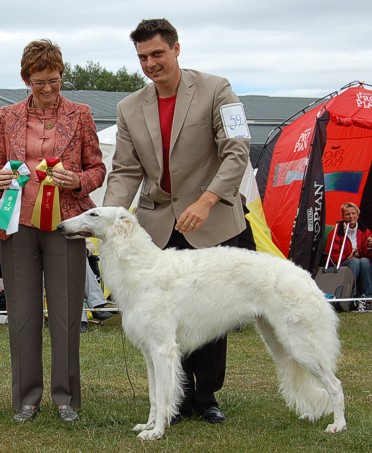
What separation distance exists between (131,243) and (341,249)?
22.3 ft

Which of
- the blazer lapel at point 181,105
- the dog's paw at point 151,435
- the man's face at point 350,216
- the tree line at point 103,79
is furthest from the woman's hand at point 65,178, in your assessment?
the tree line at point 103,79

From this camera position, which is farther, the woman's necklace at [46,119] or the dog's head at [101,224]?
the woman's necklace at [46,119]

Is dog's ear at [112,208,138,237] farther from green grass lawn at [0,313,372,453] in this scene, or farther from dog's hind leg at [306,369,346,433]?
dog's hind leg at [306,369,346,433]

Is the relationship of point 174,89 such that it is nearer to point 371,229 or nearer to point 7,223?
point 7,223

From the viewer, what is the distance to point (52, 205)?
4.40 m

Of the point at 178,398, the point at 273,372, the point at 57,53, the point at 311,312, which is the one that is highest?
the point at 57,53

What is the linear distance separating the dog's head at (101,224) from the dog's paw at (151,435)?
1028 mm

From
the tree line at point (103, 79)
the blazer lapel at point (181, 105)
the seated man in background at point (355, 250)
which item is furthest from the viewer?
the tree line at point (103, 79)

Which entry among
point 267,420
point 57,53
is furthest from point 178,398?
point 57,53

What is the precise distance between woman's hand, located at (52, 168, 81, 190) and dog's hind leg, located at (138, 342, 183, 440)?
98cm

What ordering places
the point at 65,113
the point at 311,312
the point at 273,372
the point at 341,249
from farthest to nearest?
the point at 341,249 → the point at 273,372 → the point at 65,113 → the point at 311,312

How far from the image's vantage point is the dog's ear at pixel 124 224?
421cm

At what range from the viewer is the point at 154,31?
419 centimetres

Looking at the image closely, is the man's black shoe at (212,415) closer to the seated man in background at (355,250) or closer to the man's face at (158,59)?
the man's face at (158,59)
